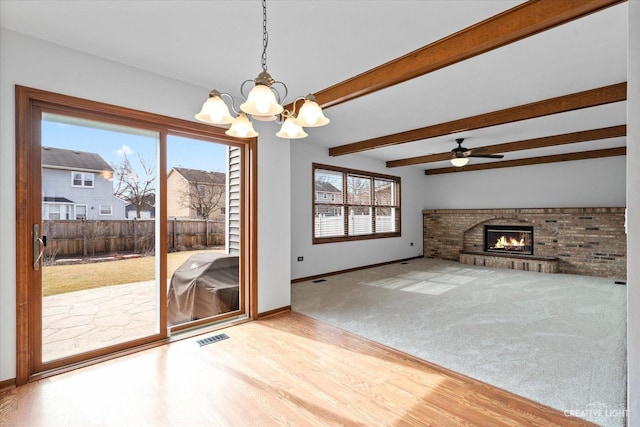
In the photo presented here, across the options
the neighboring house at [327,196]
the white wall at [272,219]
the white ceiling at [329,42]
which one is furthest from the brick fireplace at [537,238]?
the white wall at [272,219]

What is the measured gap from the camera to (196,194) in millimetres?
3453

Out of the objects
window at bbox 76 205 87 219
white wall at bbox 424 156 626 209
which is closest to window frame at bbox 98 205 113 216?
window at bbox 76 205 87 219

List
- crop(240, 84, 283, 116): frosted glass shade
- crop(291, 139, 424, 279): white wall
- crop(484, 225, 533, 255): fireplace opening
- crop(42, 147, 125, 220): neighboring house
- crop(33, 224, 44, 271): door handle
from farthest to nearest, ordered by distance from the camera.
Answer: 1. crop(484, 225, 533, 255): fireplace opening
2. crop(291, 139, 424, 279): white wall
3. crop(42, 147, 125, 220): neighboring house
4. crop(33, 224, 44, 271): door handle
5. crop(240, 84, 283, 116): frosted glass shade

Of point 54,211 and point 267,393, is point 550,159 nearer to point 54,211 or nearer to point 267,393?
point 267,393

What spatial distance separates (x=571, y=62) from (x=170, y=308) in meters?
4.55

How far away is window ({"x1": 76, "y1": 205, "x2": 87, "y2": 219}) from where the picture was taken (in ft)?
8.89

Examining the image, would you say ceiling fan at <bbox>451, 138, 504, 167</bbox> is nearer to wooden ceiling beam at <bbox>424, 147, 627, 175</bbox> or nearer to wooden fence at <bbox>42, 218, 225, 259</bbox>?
wooden ceiling beam at <bbox>424, 147, 627, 175</bbox>

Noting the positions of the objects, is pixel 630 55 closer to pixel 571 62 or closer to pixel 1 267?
pixel 571 62

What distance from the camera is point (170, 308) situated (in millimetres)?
3295

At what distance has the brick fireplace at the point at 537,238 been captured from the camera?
615 centimetres

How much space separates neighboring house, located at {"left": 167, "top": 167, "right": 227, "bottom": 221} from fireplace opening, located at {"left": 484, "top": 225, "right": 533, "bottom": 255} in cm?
693

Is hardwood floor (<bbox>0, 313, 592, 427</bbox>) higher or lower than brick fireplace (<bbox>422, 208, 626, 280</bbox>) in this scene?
lower

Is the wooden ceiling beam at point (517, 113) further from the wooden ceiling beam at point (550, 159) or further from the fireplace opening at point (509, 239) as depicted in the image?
the fireplace opening at point (509, 239)

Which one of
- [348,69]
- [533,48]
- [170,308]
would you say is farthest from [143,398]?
[533,48]
